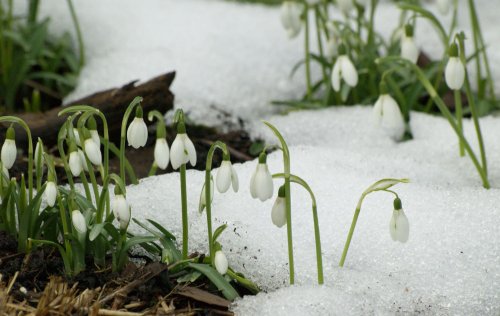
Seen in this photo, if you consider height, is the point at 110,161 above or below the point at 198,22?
below

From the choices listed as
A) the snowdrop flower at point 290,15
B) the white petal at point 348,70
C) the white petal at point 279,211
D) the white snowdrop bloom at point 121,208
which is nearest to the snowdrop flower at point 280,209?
the white petal at point 279,211

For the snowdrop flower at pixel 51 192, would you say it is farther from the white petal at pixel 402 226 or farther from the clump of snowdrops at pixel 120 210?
the white petal at pixel 402 226

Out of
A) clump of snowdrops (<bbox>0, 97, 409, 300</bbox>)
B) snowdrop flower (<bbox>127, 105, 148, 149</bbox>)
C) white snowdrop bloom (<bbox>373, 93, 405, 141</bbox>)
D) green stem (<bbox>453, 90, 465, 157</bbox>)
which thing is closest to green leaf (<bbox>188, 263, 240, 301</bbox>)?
clump of snowdrops (<bbox>0, 97, 409, 300</bbox>)

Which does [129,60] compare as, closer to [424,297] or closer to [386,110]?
[386,110]

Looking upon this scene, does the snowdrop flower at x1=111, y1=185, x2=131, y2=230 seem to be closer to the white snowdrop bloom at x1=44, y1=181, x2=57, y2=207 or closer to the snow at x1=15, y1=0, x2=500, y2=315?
the white snowdrop bloom at x1=44, y1=181, x2=57, y2=207

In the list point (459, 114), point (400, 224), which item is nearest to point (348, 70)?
point (459, 114)

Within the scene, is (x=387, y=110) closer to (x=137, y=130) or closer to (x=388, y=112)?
(x=388, y=112)

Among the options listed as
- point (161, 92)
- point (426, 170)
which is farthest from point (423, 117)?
point (161, 92)
